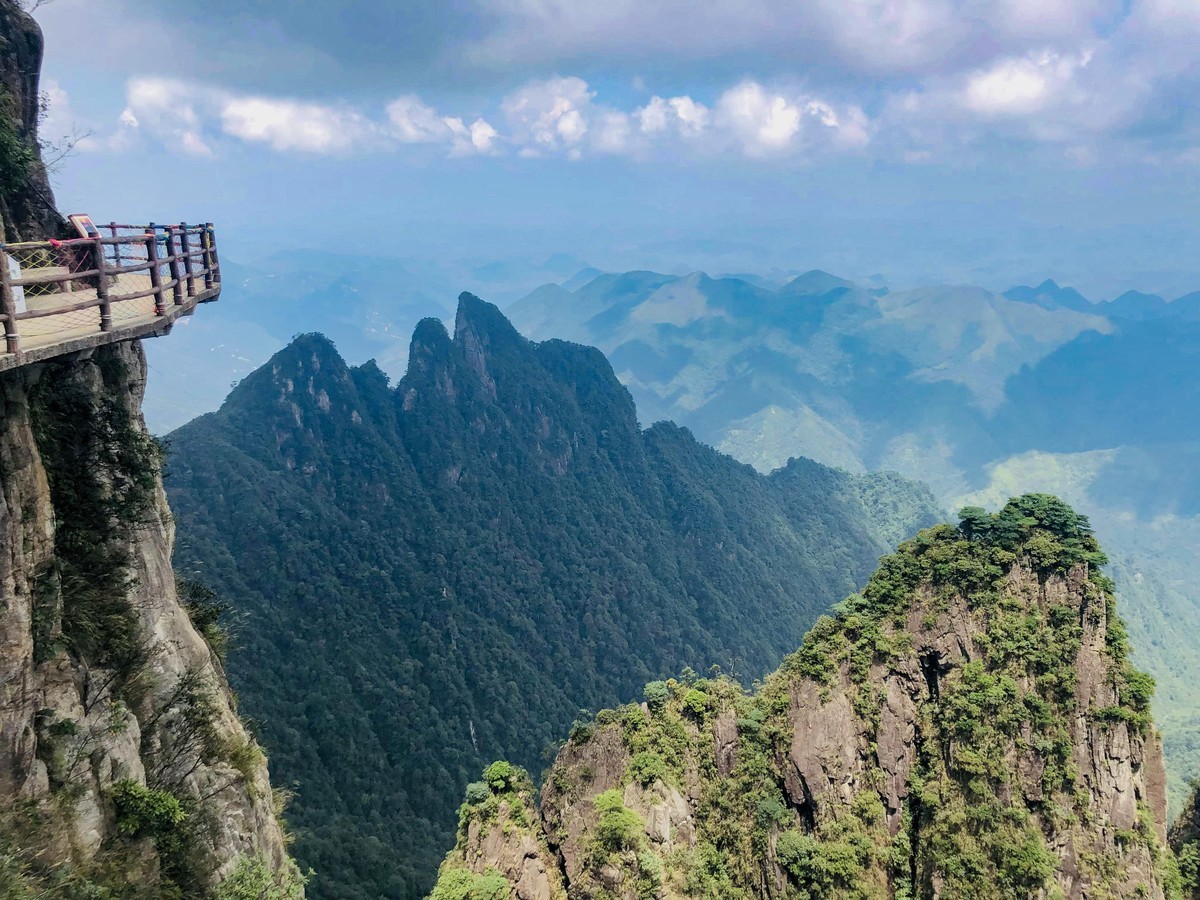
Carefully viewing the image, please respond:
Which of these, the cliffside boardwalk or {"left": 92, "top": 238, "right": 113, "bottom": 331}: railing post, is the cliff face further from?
{"left": 92, "top": 238, "right": 113, "bottom": 331}: railing post

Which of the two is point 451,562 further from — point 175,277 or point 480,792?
point 175,277

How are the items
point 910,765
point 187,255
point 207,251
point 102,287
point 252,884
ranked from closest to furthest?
1. point 102,287
2. point 252,884
3. point 187,255
4. point 207,251
5. point 910,765

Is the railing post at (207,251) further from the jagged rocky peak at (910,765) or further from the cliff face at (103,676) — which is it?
the jagged rocky peak at (910,765)

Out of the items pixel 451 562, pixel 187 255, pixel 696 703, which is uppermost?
pixel 187 255

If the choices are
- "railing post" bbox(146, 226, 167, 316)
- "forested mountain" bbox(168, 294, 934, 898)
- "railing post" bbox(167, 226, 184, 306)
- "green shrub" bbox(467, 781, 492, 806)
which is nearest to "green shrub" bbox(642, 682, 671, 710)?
"green shrub" bbox(467, 781, 492, 806)

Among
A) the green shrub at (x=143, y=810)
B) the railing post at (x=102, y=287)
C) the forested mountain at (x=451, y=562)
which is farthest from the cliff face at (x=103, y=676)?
the forested mountain at (x=451, y=562)

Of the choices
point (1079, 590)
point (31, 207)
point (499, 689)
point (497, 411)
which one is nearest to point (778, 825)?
point (1079, 590)

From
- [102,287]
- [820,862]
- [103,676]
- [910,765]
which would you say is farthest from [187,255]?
[910,765]
